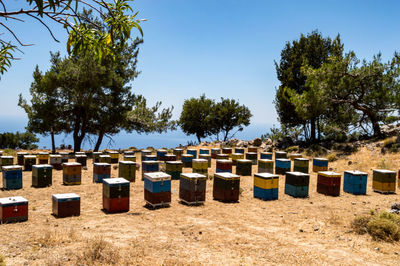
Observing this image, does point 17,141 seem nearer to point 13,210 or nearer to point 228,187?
point 13,210

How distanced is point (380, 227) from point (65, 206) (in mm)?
9441

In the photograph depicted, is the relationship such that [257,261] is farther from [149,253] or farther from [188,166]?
[188,166]

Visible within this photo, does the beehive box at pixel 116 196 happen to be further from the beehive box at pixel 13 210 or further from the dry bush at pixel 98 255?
the dry bush at pixel 98 255

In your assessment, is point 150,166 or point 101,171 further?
point 150,166

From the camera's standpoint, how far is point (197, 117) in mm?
58375

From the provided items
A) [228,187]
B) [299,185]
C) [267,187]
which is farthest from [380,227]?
[228,187]

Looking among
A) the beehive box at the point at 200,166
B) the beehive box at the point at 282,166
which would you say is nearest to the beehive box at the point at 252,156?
the beehive box at the point at 282,166

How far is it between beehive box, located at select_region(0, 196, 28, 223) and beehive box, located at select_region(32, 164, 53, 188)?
18.3 feet

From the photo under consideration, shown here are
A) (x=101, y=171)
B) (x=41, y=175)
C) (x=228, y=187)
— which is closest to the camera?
(x=228, y=187)

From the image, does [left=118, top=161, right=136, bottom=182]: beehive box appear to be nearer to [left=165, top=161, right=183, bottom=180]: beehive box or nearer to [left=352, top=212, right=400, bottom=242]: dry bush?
[left=165, top=161, right=183, bottom=180]: beehive box

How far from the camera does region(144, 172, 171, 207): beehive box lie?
11633 mm

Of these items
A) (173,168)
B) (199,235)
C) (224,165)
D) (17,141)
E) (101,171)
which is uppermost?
(224,165)

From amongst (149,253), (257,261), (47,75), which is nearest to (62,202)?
(149,253)

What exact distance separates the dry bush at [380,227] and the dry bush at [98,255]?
22.9 ft
